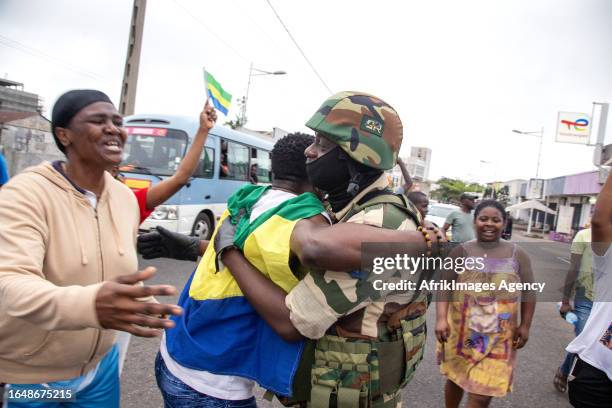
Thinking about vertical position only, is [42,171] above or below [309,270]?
above

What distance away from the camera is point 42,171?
1.44m

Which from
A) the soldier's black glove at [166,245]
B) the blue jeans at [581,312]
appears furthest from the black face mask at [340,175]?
the blue jeans at [581,312]

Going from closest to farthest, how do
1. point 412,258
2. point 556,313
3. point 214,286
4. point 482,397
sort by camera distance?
point 412,258
point 214,286
point 482,397
point 556,313

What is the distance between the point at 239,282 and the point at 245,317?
14 cm

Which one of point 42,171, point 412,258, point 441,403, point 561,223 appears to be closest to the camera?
point 412,258

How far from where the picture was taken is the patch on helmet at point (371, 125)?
1.27 meters

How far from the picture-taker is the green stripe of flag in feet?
12.5

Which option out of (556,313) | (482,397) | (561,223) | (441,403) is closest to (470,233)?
(556,313)

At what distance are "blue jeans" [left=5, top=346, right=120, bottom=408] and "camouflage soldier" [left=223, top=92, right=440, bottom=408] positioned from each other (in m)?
0.78

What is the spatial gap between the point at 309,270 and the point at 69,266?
0.83 m

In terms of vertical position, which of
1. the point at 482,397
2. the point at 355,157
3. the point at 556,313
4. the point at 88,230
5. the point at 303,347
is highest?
the point at 355,157

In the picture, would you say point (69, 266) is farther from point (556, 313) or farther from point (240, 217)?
point (556, 313)

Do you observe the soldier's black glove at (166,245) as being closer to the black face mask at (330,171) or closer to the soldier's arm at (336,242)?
the black face mask at (330,171)

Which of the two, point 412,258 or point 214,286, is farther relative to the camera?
point 214,286
